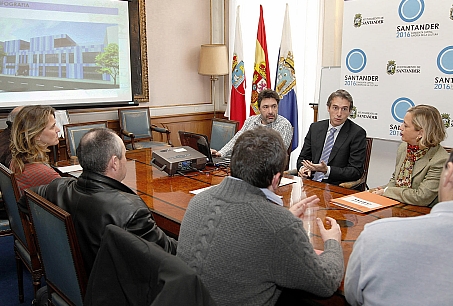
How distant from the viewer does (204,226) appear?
1438 mm

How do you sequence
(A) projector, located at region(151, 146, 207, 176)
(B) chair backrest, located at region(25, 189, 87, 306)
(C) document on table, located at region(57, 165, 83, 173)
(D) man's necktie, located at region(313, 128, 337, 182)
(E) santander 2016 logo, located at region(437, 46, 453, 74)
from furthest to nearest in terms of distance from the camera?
1. (E) santander 2016 logo, located at region(437, 46, 453, 74)
2. (D) man's necktie, located at region(313, 128, 337, 182)
3. (C) document on table, located at region(57, 165, 83, 173)
4. (A) projector, located at region(151, 146, 207, 176)
5. (B) chair backrest, located at region(25, 189, 87, 306)

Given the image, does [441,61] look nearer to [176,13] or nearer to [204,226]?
[204,226]

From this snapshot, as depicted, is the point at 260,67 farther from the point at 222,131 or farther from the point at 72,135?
the point at 72,135

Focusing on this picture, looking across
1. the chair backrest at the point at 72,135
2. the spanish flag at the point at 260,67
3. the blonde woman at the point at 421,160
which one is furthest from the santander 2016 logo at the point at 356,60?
the chair backrest at the point at 72,135

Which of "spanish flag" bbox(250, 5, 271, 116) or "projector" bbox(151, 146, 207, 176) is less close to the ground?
"spanish flag" bbox(250, 5, 271, 116)

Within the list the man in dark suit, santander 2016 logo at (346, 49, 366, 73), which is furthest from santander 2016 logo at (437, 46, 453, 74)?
the man in dark suit

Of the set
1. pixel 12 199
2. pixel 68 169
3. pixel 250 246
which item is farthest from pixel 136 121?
pixel 250 246

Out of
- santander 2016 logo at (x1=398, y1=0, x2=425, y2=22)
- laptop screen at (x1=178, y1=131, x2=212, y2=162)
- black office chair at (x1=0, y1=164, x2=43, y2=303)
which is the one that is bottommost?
black office chair at (x1=0, y1=164, x2=43, y2=303)

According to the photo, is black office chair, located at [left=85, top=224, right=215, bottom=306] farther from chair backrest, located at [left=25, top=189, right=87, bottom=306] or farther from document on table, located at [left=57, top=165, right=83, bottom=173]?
document on table, located at [left=57, top=165, right=83, bottom=173]

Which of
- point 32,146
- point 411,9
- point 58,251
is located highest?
point 411,9

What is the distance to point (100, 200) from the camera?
1.70 metres

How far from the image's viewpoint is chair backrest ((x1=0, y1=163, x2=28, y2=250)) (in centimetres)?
230

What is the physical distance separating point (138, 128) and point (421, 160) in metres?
3.96

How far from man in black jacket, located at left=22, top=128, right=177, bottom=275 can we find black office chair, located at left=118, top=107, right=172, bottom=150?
359 cm
